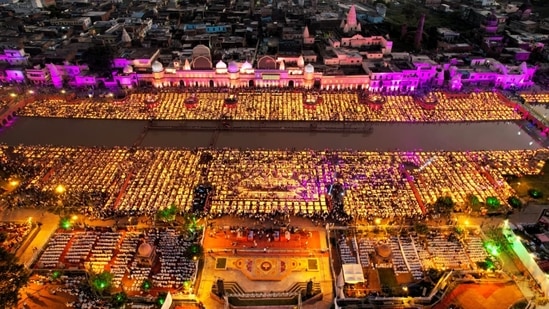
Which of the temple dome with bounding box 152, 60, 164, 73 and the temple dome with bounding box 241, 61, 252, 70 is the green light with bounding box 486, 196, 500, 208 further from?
the temple dome with bounding box 152, 60, 164, 73

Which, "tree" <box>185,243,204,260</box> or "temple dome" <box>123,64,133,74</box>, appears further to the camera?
"temple dome" <box>123,64,133,74</box>

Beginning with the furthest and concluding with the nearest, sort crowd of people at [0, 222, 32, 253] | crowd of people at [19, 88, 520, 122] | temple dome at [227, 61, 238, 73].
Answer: temple dome at [227, 61, 238, 73] < crowd of people at [19, 88, 520, 122] < crowd of people at [0, 222, 32, 253]

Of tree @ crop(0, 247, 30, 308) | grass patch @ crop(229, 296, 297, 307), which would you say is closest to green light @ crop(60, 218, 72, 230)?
tree @ crop(0, 247, 30, 308)

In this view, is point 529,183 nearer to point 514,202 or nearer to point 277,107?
point 514,202

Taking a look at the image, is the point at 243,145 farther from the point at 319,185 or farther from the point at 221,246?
the point at 221,246

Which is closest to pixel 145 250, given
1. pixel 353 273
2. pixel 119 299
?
pixel 119 299

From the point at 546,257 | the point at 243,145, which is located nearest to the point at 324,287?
the point at 546,257

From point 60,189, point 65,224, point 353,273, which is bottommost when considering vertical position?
point 353,273
